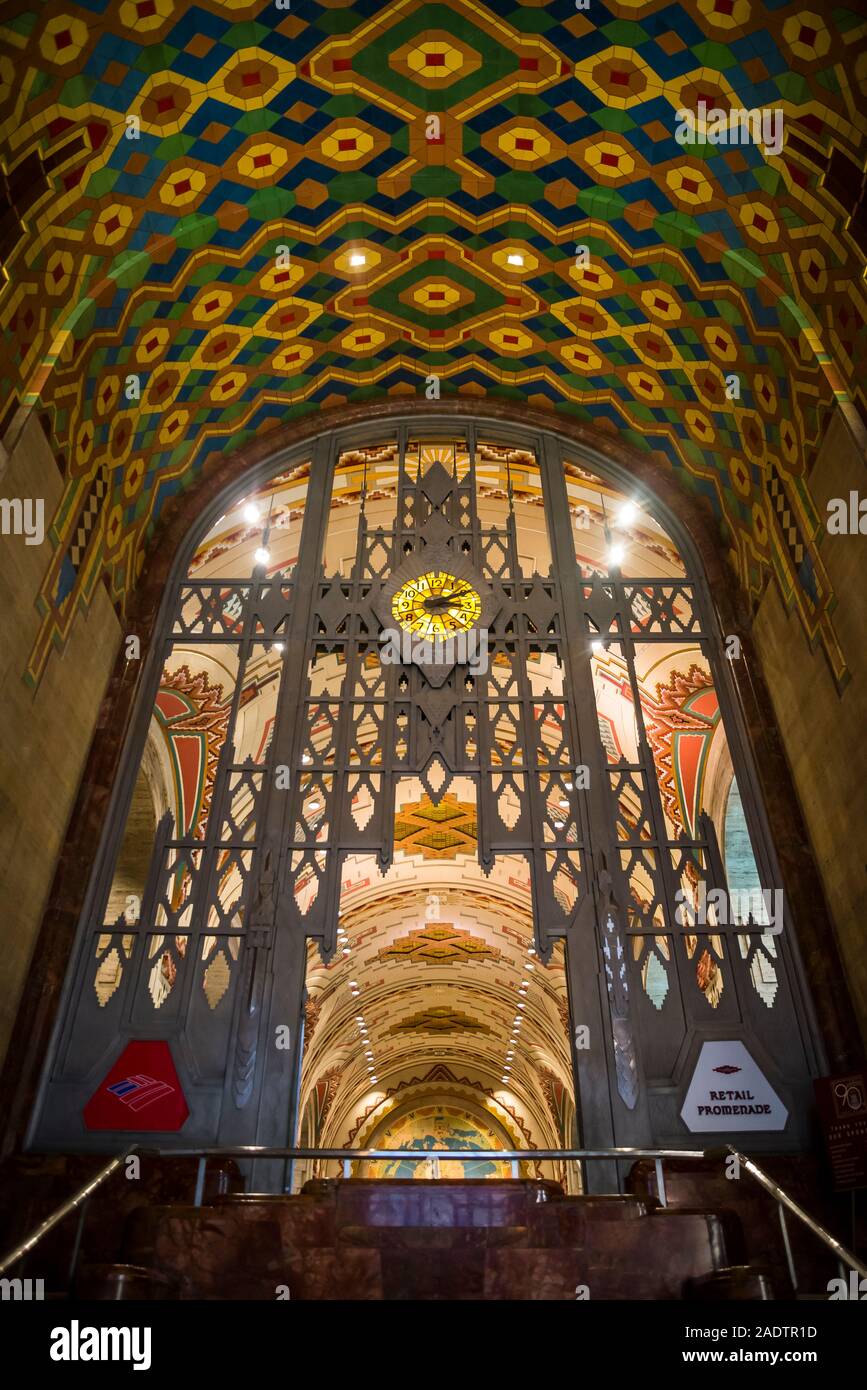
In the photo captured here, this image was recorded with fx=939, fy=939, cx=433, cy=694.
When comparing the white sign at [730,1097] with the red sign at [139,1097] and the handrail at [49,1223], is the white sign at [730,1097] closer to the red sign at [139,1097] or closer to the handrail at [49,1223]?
the red sign at [139,1097]

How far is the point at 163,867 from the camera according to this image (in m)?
8.04

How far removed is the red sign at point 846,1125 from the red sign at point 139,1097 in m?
4.59

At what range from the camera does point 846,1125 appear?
20.8 feet

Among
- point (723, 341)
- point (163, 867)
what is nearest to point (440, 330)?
point (723, 341)

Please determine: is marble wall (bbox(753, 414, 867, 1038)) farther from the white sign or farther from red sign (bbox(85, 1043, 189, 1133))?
red sign (bbox(85, 1043, 189, 1133))

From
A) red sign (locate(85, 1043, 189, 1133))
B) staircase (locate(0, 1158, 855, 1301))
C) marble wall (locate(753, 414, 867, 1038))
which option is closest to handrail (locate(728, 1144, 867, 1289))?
staircase (locate(0, 1158, 855, 1301))

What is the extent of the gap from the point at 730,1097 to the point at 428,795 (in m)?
→ 3.77

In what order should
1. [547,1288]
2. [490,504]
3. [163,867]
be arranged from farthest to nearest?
[490,504] → [163,867] → [547,1288]

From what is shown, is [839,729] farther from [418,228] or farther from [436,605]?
[418,228]

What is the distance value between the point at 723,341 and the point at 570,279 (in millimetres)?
1729

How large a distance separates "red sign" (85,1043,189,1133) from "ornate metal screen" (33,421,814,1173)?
0.05 feet

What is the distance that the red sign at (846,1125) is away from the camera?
6164 mm
